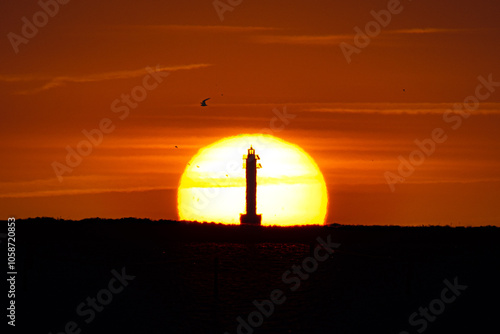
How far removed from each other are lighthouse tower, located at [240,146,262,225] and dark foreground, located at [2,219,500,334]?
29348 mm

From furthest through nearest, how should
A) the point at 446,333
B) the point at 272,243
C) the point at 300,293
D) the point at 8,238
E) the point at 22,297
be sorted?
1. the point at 272,243
2. the point at 8,238
3. the point at 300,293
4. the point at 22,297
5. the point at 446,333

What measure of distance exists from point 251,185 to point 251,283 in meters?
52.2

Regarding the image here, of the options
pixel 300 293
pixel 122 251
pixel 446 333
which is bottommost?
pixel 446 333

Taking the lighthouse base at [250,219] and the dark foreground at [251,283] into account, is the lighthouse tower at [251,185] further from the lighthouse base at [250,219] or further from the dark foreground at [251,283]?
the dark foreground at [251,283]

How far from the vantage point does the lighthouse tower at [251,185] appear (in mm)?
87750

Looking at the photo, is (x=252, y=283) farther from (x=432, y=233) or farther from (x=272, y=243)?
(x=432, y=233)

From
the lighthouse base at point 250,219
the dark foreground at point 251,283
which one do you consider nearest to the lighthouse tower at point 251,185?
the lighthouse base at point 250,219

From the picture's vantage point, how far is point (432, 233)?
60.1 meters

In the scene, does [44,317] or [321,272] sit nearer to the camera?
[44,317]

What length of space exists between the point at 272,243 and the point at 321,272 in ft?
45.0

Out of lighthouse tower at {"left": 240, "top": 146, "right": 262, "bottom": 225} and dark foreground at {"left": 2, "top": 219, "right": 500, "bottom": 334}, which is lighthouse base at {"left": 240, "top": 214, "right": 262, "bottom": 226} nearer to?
lighthouse tower at {"left": 240, "top": 146, "right": 262, "bottom": 225}

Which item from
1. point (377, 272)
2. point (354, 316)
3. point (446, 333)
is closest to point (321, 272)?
point (377, 272)

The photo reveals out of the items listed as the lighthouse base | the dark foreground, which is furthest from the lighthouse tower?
the dark foreground

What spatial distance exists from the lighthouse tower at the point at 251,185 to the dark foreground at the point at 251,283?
96.3 ft
